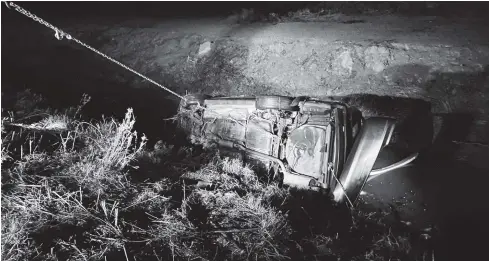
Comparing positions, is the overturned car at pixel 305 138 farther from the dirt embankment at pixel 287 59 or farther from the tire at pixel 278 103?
the dirt embankment at pixel 287 59

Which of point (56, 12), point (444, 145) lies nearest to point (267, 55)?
point (444, 145)

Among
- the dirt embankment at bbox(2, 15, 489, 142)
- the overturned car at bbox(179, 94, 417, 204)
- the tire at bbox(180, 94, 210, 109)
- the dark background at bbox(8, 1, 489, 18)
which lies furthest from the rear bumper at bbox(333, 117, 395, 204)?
the dark background at bbox(8, 1, 489, 18)

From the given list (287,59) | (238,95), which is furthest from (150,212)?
(287,59)

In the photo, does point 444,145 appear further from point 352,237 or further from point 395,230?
point 352,237

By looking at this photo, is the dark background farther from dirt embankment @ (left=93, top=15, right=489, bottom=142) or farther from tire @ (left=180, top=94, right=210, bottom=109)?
tire @ (left=180, top=94, right=210, bottom=109)

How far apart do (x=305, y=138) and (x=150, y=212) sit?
224 cm

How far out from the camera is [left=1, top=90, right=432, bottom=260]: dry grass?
337 centimetres

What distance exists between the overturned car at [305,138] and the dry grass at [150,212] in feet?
0.94

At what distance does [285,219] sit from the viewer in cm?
411

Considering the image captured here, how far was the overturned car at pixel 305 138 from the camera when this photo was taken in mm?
3994

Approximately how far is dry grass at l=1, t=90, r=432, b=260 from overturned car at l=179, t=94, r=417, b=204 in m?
0.29

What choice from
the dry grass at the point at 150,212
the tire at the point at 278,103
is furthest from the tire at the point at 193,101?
the tire at the point at 278,103

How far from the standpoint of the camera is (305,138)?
4.33m

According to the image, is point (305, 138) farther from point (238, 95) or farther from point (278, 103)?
point (238, 95)
